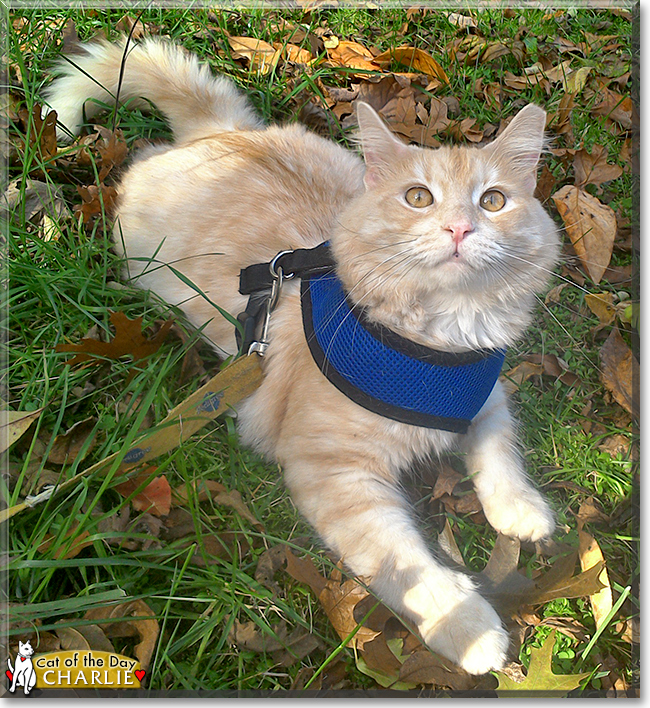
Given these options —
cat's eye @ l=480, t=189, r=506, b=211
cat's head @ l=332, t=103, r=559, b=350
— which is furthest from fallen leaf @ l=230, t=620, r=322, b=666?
cat's eye @ l=480, t=189, r=506, b=211

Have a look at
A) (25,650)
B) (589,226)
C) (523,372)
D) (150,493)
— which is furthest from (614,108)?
(25,650)

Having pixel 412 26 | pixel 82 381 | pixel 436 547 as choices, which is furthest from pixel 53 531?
pixel 412 26

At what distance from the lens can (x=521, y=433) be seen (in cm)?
228

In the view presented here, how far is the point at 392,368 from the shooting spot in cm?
174

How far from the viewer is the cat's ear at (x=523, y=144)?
1794mm

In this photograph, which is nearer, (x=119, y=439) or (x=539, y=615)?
(x=539, y=615)

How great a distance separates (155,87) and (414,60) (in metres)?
1.52

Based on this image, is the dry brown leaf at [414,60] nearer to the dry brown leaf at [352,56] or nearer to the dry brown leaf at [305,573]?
the dry brown leaf at [352,56]

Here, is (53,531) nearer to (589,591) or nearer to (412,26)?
(589,591)

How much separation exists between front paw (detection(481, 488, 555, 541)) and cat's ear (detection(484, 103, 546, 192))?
1069 millimetres

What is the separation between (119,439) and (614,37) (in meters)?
3.59

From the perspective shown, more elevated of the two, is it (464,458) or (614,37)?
(614,37)

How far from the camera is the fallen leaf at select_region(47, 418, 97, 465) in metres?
1.92

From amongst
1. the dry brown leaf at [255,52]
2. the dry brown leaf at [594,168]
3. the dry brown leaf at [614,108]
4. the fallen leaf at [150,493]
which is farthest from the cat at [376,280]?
the dry brown leaf at [614,108]
